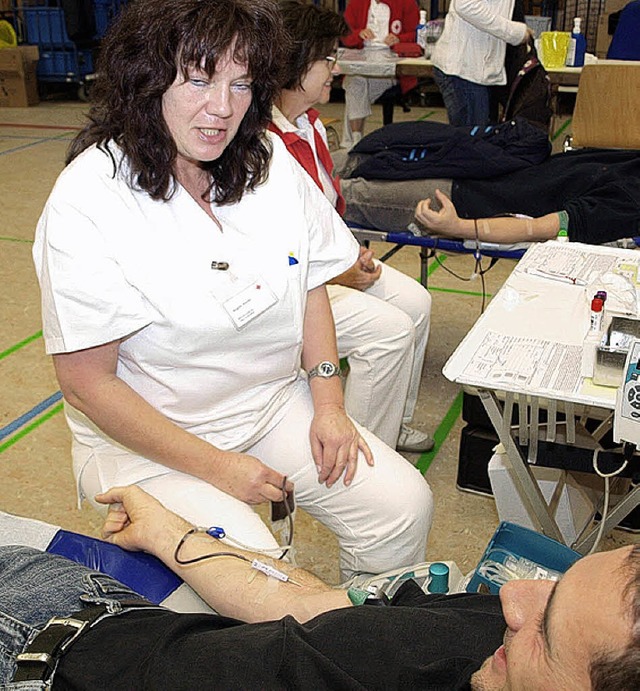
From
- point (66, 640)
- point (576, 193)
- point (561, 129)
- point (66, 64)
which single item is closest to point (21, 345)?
point (576, 193)

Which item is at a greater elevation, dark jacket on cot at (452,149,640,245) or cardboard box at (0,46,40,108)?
dark jacket on cot at (452,149,640,245)

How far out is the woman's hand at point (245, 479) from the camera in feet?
5.46

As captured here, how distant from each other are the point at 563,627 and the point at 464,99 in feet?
15.1

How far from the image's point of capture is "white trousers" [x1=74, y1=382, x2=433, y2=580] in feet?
5.65

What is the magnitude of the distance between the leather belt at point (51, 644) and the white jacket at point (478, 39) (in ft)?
13.4

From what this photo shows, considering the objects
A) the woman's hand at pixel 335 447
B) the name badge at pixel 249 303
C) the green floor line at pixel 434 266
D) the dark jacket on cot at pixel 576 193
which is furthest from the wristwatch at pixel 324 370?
the green floor line at pixel 434 266

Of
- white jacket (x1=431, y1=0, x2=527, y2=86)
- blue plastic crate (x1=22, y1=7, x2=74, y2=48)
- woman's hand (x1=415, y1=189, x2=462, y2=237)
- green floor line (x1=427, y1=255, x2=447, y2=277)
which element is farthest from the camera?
blue plastic crate (x1=22, y1=7, x2=74, y2=48)

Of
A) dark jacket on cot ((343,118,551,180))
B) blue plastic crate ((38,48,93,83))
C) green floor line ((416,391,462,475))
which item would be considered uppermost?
dark jacket on cot ((343,118,551,180))

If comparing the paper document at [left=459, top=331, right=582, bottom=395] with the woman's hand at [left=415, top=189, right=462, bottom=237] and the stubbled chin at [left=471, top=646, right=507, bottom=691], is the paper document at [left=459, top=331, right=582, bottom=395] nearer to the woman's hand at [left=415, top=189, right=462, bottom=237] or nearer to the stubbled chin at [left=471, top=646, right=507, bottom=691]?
the stubbled chin at [left=471, top=646, right=507, bottom=691]

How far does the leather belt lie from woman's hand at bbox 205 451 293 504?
0.44 m

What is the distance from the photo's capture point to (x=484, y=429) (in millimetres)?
2525

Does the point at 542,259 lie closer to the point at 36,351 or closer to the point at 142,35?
the point at 142,35

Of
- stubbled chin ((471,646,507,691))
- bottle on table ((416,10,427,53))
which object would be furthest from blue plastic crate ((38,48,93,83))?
stubbled chin ((471,646,507,691))

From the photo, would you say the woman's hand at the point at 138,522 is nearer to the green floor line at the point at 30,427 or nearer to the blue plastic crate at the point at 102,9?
the green floor line at the point at 30,427
